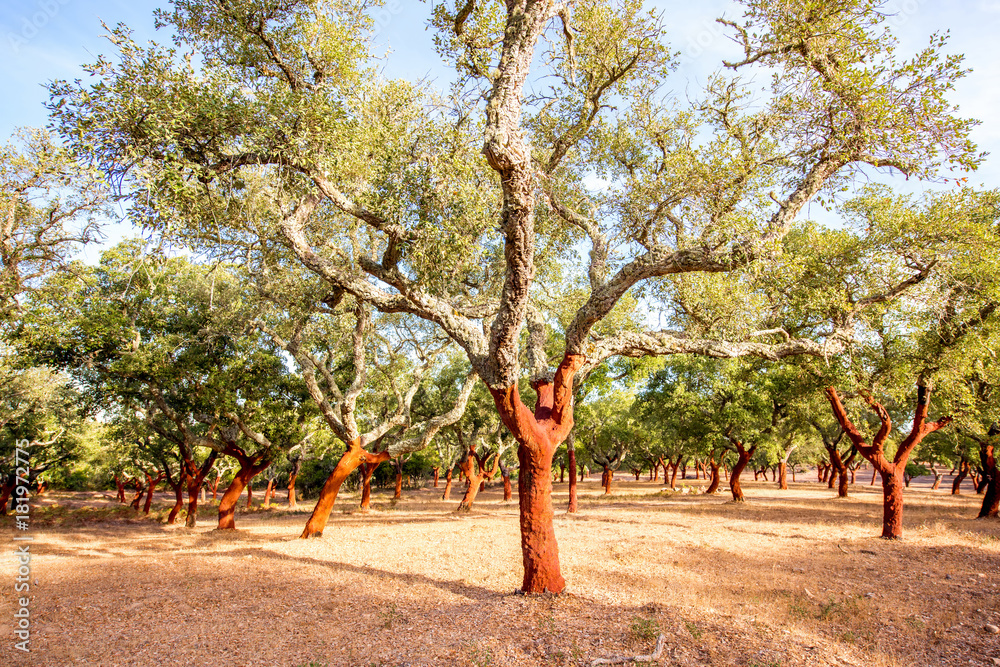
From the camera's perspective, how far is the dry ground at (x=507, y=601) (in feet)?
18.0

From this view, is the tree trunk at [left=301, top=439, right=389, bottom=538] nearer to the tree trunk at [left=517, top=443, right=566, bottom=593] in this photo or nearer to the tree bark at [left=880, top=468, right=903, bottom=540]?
the tree trunk at [left=517, top=443, right=566, bottom=593]

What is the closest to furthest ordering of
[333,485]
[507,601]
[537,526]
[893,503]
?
[507,601] < [537,526] < [893,503] < [333,485]

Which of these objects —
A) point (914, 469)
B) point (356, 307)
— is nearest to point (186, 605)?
point (356, 307)

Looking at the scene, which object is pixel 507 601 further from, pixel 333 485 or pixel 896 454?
pixel 896 454

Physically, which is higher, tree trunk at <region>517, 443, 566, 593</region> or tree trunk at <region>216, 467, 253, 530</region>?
tree trunk at <region>517, 443, 566, 593</region>

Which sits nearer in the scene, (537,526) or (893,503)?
(537,526)

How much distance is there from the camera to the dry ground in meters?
5.48

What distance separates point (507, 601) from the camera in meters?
6.83

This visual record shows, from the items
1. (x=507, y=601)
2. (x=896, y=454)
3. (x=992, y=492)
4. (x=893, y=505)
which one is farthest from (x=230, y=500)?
(x=992, y=492)

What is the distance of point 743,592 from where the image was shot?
7828mm

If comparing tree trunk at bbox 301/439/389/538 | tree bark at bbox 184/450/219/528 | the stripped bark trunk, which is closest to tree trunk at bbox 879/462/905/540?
the stripped bark trunk

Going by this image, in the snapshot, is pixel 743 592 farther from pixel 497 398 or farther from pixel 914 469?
pixel 914 469

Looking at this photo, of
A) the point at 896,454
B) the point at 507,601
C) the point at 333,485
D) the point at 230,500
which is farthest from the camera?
the point at 230,500

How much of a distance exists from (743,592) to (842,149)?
7.54 metres
